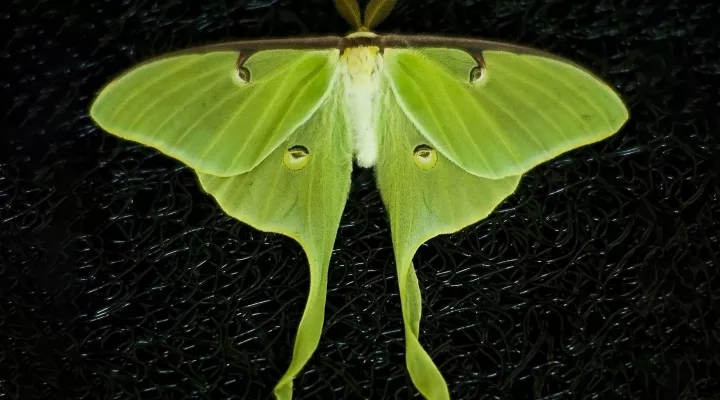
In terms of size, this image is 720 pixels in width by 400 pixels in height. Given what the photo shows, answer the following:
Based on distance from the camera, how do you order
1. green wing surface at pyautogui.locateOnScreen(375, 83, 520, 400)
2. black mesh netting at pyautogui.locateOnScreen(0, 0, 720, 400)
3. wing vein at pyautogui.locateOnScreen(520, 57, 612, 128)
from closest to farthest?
wing vein at pyautogui.locateOnScreen(520, 57, 612, 128) → green wing surface at pyautogui.locateOnScreen(375, 83, 520, 400) → black mesh netting at pyautogui.locateOnScreen(0, 0, 720, 400)

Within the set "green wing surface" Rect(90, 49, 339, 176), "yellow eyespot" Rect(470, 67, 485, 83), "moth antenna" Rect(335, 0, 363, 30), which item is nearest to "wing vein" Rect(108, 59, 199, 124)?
"green wing surface" Rect(90, 49, 339, 176)

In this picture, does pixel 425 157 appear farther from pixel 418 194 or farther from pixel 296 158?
pixel 296 158

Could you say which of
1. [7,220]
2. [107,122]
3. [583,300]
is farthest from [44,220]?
[583,300]

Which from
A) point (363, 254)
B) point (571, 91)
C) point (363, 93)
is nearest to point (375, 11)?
point (363, 93)

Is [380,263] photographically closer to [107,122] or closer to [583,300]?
[583,300]

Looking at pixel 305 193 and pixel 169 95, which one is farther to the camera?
pixel 305 193

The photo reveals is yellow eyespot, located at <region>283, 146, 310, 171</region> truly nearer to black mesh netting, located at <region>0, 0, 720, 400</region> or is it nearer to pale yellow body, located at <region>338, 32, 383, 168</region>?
pale yellow body, located at <region>338, 32, 383, 168</region>
